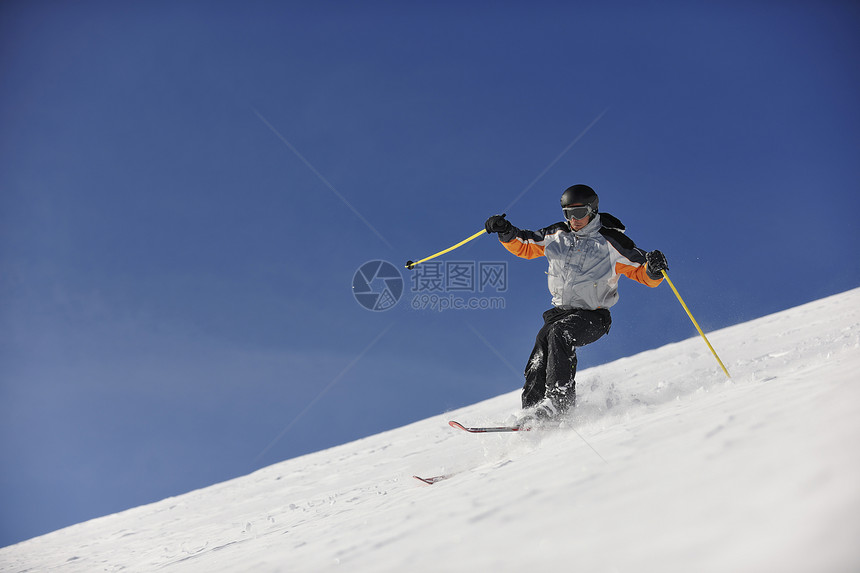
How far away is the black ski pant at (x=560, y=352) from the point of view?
433 cm

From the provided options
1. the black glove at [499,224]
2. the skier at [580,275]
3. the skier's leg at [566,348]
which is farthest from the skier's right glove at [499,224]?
the skier's leg at [566,348]

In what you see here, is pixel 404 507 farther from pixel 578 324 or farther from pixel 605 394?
pixel 605 394

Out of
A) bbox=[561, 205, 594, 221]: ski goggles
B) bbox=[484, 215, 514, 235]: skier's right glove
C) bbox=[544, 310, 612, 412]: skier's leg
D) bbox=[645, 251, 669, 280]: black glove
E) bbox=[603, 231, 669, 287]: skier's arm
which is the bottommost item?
bbox=[544, 310, 612, 412]: skier's leg

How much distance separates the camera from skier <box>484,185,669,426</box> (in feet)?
15.1

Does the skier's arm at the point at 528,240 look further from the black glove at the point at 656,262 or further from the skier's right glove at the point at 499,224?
the black glove at the point at 656,262

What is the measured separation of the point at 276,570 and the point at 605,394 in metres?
4.06

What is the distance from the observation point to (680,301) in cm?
511

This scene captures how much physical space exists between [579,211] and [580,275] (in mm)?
599

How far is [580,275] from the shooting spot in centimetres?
477

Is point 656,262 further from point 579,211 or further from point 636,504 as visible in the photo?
point 636,504

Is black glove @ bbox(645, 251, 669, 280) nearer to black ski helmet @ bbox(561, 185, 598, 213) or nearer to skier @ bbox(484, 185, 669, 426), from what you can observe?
skier @ bbox(484, 185, 669, 426)

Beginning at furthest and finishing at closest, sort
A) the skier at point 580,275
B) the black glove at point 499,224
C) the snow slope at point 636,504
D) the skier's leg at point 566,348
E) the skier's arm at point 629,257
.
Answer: the black glove at point 499,224
the skier's arm at point 629,257
the skier at point 580,275
the skier's leg at point 566,348
the snow slope at point 636,504

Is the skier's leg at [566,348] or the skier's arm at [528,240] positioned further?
the skier's arm at [528,240]

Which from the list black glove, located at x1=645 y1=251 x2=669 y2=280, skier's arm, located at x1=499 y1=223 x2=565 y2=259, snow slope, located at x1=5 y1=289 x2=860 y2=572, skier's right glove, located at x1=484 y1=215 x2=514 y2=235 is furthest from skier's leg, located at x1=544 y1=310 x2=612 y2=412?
skier's right glove, located at x1=484 y1=215 x2=514 y2=235
